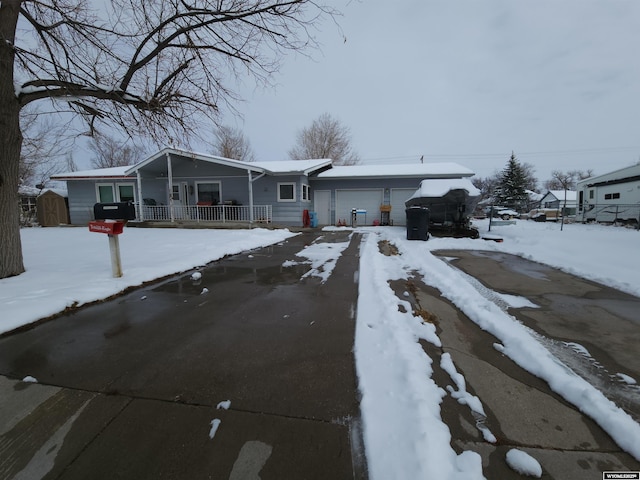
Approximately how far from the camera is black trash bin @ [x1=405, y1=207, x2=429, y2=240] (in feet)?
32.9

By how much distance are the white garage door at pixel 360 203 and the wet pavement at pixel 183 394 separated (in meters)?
12.9

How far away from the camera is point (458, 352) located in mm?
2719

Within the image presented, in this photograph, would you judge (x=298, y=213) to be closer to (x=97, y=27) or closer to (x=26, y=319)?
(x=97, y=27)

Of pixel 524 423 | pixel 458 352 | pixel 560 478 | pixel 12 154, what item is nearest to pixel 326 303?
pixel 458 352

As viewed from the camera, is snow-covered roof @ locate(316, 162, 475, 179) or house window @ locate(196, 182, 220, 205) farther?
house window @ locate(196, 182, 220, 205)

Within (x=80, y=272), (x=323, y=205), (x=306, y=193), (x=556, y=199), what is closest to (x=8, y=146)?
(x=80, y=272)

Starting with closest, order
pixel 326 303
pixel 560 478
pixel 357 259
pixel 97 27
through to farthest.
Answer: pixel 560 478 < pixel 326 303 < pixel 97 27 < pixel 357 259

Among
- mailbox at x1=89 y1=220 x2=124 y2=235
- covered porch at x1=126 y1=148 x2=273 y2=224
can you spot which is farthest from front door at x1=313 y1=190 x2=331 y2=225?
mailbox at x1=89 y1=220 x2=124 y2=235

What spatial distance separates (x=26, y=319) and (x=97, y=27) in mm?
5139

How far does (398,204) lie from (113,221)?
1377 cm

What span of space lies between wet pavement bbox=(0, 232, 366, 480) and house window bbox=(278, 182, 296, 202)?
11.7m

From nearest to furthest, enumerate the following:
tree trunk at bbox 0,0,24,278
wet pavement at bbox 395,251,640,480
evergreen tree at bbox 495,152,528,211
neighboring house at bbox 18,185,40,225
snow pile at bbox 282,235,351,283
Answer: wet pavement at bbox 395,251,640,480, tree trunk at bbox 0,0,24,278, snow pile at bbox 282,235,351,283, neighboring house at bbox 18,185,40,225, evergreen tree at bbox 495,152,528,211

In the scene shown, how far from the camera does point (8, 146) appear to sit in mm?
4594

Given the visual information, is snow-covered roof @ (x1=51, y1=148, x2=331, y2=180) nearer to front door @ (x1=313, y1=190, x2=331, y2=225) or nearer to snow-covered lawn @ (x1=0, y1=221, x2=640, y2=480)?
front door @ (x1=313, y1=190, x2=331, y2=225)
